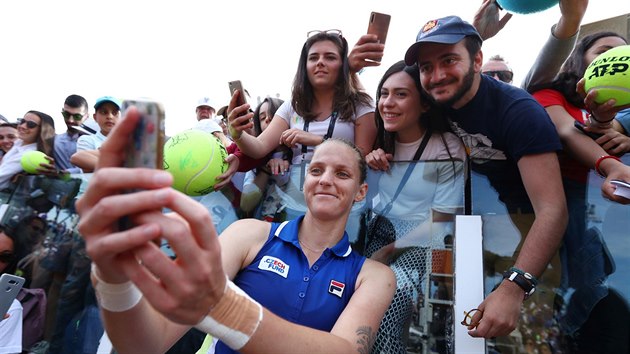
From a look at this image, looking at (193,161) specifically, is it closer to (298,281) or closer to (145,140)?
(298,281)

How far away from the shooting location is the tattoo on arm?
70.1 inches

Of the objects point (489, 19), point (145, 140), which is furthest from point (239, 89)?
point (145, 140)

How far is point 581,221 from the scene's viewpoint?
2297 millimetres

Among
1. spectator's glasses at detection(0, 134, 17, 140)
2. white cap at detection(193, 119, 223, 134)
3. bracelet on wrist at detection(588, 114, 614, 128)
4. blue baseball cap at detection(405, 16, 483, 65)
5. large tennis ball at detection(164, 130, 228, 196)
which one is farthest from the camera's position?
spectator's glasses at detection(0, 134, 17, 140)

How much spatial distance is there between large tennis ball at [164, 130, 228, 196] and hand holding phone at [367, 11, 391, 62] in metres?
1.38

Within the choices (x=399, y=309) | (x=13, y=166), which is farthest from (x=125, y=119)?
(x=13, y=166)

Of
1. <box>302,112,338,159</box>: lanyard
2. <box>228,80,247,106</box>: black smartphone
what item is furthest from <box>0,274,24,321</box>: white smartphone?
<box>302,112,338,159</box>: lanyard

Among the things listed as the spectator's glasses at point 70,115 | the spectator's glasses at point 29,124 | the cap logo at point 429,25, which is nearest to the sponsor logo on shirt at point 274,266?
the cap logo at point 429,25

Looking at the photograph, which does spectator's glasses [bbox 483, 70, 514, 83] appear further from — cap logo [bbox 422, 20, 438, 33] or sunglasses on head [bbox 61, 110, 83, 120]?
sunglasses on head [bbox 61, 110, 83, 120]

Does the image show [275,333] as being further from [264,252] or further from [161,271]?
[264,252]

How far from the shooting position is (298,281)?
2.06 metres

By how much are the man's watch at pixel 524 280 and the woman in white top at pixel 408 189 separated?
1.61ft

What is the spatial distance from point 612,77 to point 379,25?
147cm

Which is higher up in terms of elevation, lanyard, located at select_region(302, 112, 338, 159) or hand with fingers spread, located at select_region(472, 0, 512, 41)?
hand with fingers spread, located at select_region(472, 0, 512, 41)
